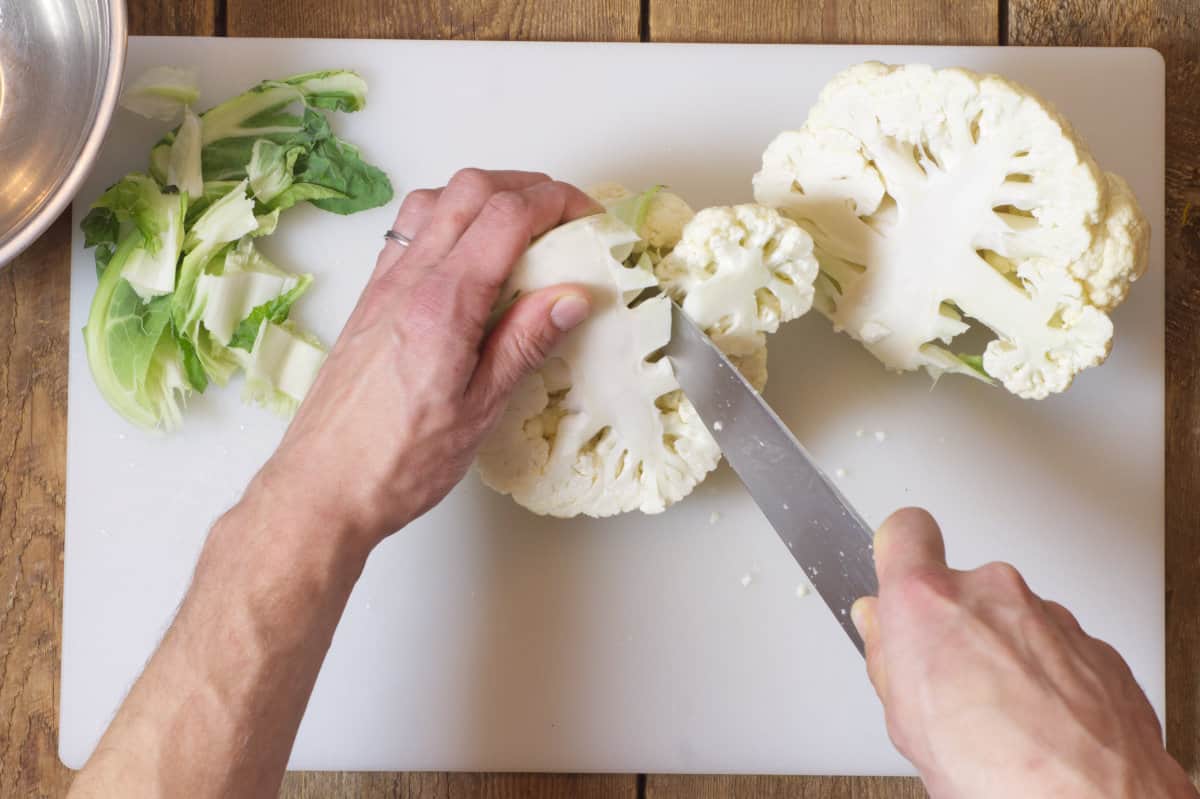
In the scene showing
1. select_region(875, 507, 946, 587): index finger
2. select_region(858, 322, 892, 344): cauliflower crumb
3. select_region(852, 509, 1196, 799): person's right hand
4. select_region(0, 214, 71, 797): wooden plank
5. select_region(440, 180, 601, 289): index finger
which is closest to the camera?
select_region(852, 509, 1196, 799): person's right hand

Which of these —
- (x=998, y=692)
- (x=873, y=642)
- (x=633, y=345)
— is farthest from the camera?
(x=633, y=345)

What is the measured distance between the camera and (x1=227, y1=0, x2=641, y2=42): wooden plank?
5.16 ft

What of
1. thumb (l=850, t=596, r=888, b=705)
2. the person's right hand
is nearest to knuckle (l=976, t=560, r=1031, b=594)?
the person's right hand

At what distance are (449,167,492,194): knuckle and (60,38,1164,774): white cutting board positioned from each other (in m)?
0.16

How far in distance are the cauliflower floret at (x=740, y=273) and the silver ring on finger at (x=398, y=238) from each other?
0.34 meters

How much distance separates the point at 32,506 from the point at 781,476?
1094mm

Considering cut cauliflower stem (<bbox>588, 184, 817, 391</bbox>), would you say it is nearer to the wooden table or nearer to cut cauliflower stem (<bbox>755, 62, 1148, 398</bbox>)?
cut cauliflower stem (<bbox>755, 62, 1148, 398</bbox>)

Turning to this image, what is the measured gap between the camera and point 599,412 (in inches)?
55.4

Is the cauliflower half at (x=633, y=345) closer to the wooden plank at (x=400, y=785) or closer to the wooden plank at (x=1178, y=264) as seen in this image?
the wooden plank at (x=400, y=785)

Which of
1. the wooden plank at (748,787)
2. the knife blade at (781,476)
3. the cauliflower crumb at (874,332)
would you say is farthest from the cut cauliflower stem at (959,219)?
the wooden plank at (748,787)

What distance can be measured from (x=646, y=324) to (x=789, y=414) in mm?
305

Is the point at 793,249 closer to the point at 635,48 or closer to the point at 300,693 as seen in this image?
the point at 635,48

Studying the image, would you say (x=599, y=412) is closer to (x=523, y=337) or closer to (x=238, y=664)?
(x=523, y=337)

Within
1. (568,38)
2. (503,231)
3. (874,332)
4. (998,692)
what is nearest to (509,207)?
(503,231)
